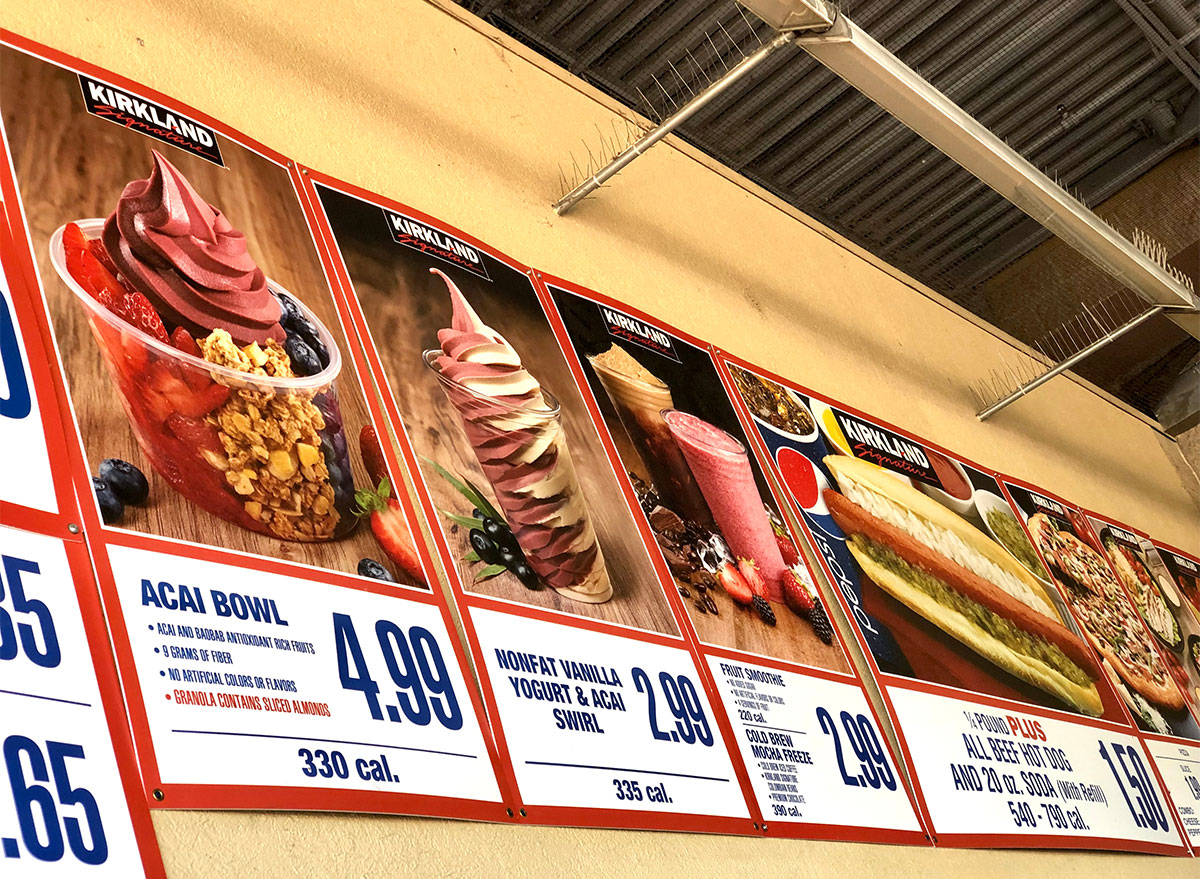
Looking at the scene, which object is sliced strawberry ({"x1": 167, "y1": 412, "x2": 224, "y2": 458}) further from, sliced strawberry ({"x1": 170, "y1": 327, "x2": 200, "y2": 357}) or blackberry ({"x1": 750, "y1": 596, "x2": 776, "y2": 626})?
blackberry ({"x1": 750, "y1": 596, "x2": 776, "y2": 626})

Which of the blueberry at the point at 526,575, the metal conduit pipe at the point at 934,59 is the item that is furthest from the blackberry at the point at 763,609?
the metal conduit pipe at the point at 934,59

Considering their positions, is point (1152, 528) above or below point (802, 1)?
below

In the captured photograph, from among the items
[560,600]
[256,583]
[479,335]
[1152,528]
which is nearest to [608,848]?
[560,600]

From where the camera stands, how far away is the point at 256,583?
1846 millimetres

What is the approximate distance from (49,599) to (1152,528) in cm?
566

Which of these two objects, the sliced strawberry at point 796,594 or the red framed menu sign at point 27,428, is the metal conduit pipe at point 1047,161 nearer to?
the sliced strawberry at point 796,594

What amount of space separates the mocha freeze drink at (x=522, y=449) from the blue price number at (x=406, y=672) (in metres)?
0.43

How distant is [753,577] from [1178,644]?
2935mm

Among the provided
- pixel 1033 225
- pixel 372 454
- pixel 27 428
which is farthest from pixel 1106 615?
pixel 27 428

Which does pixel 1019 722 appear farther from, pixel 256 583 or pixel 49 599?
pixel 49 599

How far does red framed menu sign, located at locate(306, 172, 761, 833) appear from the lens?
7.11 feet

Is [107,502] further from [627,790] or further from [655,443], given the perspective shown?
[655,443]

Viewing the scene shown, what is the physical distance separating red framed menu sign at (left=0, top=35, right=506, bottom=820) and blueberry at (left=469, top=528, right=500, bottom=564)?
0.48 feet
